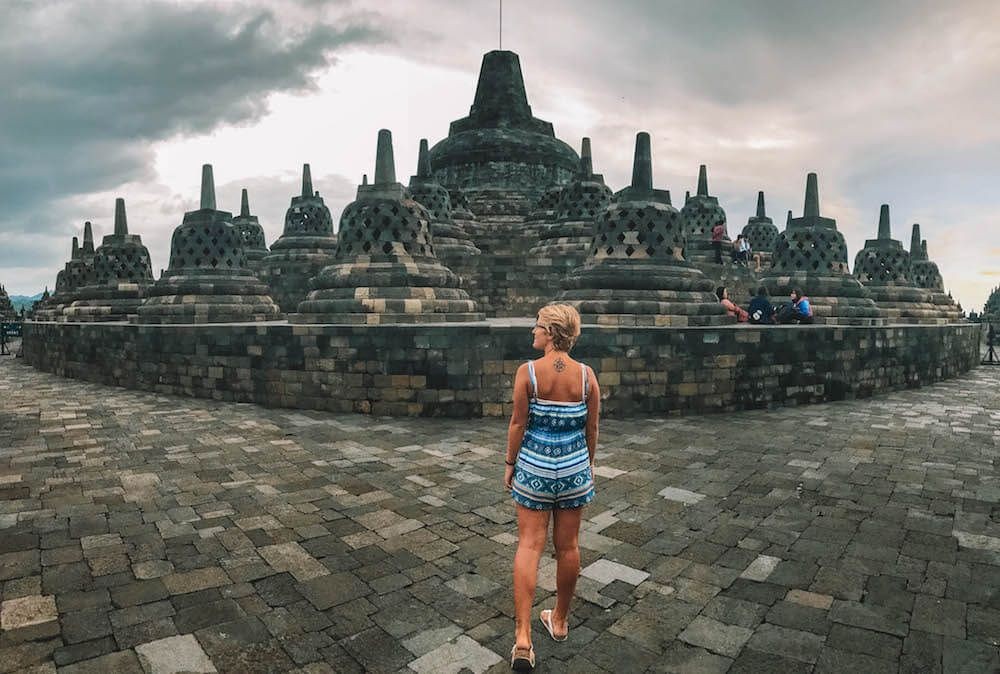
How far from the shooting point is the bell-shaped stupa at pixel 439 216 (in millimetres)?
16094

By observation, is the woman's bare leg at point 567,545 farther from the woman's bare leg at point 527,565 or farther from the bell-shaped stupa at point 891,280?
the bell-shaped stupa at point 891,280

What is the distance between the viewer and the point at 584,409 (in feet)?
9.48

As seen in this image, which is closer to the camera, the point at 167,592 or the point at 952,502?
the point at 167,592

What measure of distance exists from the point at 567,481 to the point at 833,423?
23.6ft

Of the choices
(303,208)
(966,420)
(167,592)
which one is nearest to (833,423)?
(966,420)

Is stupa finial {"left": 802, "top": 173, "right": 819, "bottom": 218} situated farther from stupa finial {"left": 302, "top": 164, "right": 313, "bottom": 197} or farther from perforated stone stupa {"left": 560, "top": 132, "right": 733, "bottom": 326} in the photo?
stupa finial {"left": 302, "top": 164, "right": 313, "bottom": 197}

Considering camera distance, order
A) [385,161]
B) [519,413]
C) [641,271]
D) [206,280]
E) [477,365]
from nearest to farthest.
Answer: [519,413], [477,365], [641,271], [385,161], [206,280]

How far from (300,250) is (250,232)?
5257 millimetres

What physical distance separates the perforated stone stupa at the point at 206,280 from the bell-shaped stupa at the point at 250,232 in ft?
31.2

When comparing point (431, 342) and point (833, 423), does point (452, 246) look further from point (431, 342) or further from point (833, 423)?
point (833, 423)

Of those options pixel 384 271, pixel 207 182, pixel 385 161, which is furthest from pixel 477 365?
pixel 207 182

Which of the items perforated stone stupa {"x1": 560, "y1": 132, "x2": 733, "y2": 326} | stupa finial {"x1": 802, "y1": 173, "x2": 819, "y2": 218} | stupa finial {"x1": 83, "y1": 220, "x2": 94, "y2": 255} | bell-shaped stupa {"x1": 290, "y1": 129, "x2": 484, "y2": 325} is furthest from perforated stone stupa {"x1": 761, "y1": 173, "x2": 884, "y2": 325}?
stupa finial {"x1": 83, "y1": 220, "x2": 94, "y2": 255}

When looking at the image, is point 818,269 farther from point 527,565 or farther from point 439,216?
point 527,565

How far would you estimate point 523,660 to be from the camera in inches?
107
